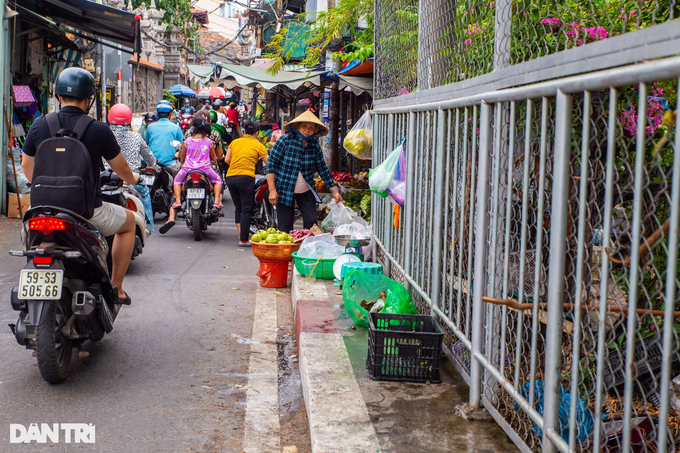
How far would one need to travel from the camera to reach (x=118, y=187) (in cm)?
610

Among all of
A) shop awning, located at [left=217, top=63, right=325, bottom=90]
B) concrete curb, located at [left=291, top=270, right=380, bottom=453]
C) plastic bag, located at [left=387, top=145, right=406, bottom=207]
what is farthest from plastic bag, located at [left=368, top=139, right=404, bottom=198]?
shop awning, located at [left=217, top=63, right=325, bottom=90]

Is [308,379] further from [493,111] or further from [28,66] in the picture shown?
[28,66]

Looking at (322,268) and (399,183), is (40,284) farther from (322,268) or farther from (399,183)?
(322,268)

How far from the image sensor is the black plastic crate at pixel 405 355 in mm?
3895

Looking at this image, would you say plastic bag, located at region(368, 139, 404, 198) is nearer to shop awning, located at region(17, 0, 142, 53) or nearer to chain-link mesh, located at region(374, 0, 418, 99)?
chain-link mesh, located at region(374, 0, 418, 99)

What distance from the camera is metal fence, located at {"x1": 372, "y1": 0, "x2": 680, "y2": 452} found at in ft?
6.79

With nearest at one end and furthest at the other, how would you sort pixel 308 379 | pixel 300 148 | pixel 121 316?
pixel 308 379 < pixel 121 316 < pixel 300 148

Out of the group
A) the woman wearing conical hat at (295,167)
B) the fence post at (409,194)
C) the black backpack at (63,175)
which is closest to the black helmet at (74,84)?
the black backpack at (63,175)

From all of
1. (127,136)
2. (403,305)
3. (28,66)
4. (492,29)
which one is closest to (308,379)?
(403,305)

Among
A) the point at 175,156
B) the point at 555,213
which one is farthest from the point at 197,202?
the point at 555,213

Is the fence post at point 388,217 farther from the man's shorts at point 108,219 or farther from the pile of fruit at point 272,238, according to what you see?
the man's shorts at point 108,219

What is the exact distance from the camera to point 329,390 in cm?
379

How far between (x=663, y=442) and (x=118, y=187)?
517 centimetres

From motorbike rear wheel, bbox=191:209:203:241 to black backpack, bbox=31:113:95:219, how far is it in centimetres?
552
